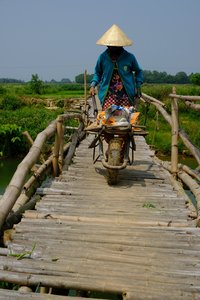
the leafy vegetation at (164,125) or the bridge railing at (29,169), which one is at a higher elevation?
the bridge railing at (29,169)

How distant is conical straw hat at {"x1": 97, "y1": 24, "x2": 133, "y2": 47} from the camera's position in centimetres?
466

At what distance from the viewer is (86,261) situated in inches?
107

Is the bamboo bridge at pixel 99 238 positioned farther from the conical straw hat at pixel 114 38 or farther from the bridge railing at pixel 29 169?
the conical straw hat at pixel 114 38

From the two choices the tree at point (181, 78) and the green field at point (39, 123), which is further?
the tree at point (181, 78)

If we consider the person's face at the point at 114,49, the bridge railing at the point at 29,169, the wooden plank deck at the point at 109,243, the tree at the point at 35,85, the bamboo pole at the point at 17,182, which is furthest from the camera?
the tree at the point at 35,85

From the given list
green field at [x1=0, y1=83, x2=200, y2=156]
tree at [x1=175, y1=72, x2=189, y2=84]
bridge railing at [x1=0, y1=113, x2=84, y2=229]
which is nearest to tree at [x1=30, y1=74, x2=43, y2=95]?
green field at [x1=0, y1=83, x2=200, y2=156]

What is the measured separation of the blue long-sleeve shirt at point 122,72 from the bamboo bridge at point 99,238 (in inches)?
32.5

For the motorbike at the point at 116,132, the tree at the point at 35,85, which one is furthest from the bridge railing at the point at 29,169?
the tree at the point at 35,85

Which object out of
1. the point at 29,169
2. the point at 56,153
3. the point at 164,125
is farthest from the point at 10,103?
the point at 29,169

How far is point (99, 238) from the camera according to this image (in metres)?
3.09

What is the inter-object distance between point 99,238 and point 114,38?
101 inches

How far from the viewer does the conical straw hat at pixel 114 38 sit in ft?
15.3

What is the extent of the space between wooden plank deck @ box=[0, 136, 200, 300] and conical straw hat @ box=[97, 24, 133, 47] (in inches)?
66.2

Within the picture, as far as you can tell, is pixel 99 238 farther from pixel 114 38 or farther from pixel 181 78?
pixel 181 78
